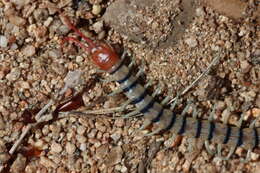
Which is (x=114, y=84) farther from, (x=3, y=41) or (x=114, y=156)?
(x=3, y=41)

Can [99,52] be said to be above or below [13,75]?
above

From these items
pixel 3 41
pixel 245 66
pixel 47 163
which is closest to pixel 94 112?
pixel 47 163

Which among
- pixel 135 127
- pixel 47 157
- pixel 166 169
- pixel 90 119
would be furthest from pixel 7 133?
pixel 166 169

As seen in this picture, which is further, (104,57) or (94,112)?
(94,112)

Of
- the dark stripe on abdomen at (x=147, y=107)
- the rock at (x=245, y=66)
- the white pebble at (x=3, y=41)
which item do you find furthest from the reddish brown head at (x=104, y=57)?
the rock at (x=245, y=66)

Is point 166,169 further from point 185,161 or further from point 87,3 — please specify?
point 87,3

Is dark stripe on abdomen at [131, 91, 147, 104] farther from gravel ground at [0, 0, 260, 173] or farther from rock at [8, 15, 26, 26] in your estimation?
rock at [8, 15, 26, 26]
